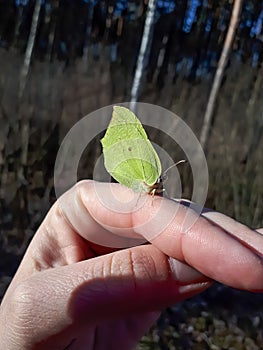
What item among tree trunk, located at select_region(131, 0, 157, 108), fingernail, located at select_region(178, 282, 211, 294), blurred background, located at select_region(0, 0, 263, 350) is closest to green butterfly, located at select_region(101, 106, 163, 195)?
fingernail, located at select_region(178, 282, 211, 294)

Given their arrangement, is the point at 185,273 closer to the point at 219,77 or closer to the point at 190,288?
the point at 190,288

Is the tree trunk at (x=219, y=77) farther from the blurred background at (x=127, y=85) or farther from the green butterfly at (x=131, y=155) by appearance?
the green butterfly at (x=131, y=155)

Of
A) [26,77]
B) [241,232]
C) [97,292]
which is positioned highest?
[241,232]

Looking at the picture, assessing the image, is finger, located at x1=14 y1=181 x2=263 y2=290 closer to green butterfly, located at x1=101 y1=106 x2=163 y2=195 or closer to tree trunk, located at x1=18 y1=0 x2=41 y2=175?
green butterfly, located at x1=101 y1=106 x2=163 y2=195

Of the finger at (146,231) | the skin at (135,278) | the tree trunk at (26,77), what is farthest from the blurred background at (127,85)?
the skin at (135,278)

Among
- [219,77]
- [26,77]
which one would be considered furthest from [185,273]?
[26,77]

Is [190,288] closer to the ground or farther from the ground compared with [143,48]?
closer to the ground
